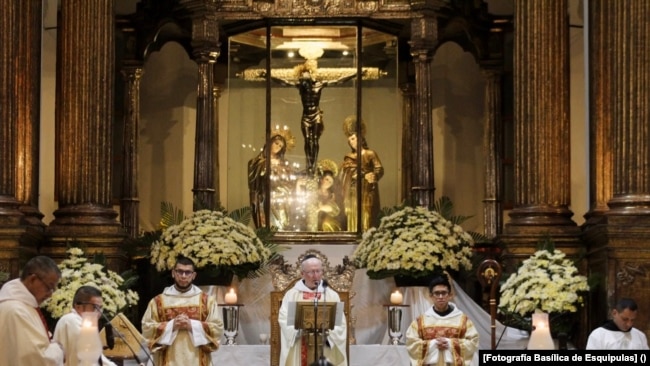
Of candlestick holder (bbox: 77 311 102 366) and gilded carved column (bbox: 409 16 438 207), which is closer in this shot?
candlestick holder (bbox: 77 311 102 366)

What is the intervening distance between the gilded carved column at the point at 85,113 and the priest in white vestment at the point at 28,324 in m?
7.49

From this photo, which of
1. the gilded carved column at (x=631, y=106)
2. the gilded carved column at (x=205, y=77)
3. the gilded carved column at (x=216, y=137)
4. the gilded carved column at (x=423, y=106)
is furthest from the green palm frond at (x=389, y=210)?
the gilded carved column at (x=631, y=106)

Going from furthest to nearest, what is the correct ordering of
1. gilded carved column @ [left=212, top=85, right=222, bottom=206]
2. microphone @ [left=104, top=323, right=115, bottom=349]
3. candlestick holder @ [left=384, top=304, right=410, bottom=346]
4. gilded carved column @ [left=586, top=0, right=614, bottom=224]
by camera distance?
gilded carved column @ [left=212, top=85, right=222, bottom=206] → gilded carved column @ [left=586, top=0, right=614, bottom=224] → candlestick holder @ [left=384, top=304, right=410, bottom=346] → microphone @ [left=104, top=323, right=115, bottom=349]

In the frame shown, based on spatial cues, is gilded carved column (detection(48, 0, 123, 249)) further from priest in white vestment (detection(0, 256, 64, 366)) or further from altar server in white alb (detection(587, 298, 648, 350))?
priest in white vestment (detection(0, 256, 64, 366))

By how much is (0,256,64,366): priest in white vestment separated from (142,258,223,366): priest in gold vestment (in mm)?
4466

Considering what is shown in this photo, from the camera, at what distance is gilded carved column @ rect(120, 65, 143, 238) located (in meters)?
23.7

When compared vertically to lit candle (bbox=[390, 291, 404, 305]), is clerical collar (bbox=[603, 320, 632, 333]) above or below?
below

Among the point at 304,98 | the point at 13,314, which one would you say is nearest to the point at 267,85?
the point at 304,98

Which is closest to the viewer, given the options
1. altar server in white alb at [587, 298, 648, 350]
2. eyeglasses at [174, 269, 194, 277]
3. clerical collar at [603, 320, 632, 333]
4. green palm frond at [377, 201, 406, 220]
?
altar server in white alb at [587, 298, 648, 350]

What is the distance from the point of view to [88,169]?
20656 millimetres

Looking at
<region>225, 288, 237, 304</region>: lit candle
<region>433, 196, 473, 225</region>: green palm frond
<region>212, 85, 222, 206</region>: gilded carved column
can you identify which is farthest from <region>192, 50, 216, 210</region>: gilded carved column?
<region>433, 196, 473, 225</region>: green palm frond

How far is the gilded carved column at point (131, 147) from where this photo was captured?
23.7 m

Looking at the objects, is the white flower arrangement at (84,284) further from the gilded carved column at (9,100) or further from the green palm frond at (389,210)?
the green palm frond at (389,210)

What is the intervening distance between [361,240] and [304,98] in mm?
2483
